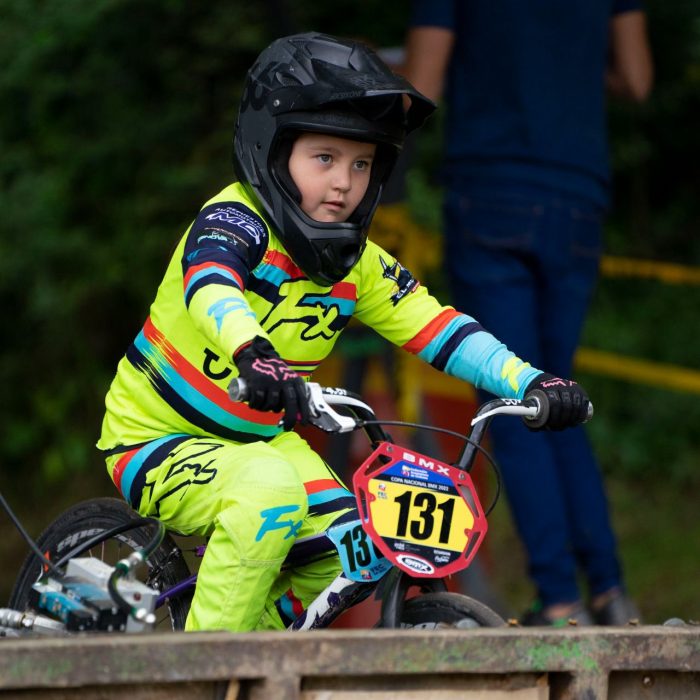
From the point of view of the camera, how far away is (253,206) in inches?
151

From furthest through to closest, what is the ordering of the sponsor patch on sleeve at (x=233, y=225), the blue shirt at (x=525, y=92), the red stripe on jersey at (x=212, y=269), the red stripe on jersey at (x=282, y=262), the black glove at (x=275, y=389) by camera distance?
the blue shirt at (x=525, y=92), the red stripe on jersey at (x=282, y=262), the sponsor patch on sleeve at (x=233, y=225), the red stripe on jersey at (x=212, y=269), the black glove at (x=275, y=389)

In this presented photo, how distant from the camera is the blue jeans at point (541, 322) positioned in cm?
549

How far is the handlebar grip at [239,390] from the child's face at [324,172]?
0.77m

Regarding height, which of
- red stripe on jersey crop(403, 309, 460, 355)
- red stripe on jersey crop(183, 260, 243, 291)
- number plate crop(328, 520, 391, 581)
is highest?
red stripe on jersey crop(183, 260, 243, 291)

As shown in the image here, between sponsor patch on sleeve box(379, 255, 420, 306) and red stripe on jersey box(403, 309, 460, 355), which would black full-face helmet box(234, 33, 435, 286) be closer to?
sponsor patch on sleeve box(379, 255, 420, 306)

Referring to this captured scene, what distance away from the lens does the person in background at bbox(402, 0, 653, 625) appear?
5.50 m

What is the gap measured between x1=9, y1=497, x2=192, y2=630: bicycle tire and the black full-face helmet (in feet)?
2.62

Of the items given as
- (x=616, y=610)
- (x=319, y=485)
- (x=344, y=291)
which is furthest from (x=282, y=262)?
(x=616, y=610)

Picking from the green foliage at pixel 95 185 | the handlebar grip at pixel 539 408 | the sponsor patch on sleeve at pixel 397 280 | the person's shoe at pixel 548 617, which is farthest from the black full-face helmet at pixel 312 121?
the green foliage at pixel 95 185

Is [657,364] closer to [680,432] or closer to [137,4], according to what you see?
[680,432]

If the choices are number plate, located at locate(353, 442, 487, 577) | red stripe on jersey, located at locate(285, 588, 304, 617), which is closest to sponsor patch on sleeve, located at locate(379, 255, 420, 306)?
number plate, located at locate(353, 442, 487, 577)

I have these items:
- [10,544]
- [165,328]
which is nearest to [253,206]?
[165,328]

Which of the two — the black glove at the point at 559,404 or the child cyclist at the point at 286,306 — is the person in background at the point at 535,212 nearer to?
the child cyclist at the point at 286,306

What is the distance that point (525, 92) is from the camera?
5.58 m
